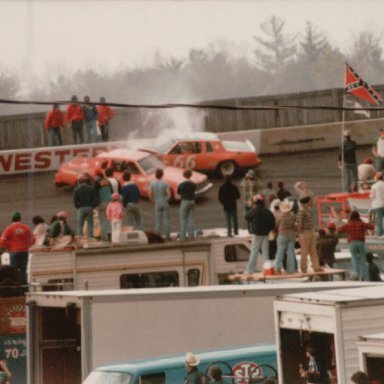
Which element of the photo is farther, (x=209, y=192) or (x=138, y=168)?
(x=209, y=192)

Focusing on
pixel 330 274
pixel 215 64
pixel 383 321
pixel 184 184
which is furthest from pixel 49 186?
pixel 215 64

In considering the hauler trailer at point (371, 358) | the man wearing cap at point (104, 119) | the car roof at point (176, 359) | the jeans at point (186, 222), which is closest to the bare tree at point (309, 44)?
the man wearing cap at point (104, 119)

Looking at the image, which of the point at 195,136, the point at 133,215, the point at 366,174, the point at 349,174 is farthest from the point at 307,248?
the point at 195,136

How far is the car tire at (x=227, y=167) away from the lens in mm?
46969

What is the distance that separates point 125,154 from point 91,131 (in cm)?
464

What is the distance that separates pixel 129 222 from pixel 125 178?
0.98 metres

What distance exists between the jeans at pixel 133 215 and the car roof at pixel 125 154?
1044 centimetres

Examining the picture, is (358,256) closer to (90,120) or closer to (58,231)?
(58,231)

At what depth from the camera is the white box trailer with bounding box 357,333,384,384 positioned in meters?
16.2

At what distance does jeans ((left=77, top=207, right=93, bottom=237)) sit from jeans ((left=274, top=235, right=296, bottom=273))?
4.81 m

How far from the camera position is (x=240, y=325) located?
21156mm

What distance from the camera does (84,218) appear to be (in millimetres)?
32031

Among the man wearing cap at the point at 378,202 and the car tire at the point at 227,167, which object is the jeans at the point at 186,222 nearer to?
the man wearing cap at the point at 378,202

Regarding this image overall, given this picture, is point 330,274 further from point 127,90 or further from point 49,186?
point 127,90
